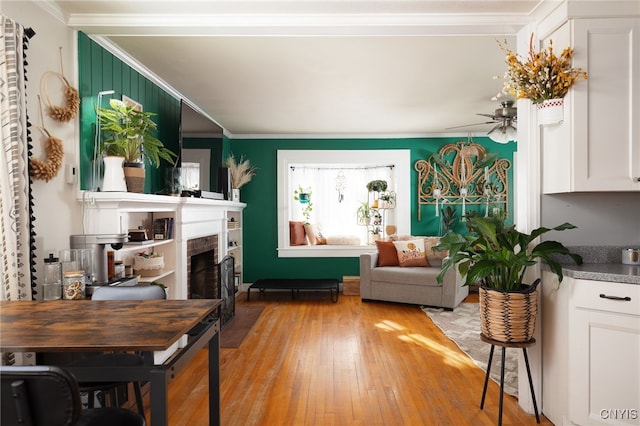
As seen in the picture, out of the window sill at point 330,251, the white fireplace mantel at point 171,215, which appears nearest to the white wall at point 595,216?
the white fireplace mantel at point 171,215

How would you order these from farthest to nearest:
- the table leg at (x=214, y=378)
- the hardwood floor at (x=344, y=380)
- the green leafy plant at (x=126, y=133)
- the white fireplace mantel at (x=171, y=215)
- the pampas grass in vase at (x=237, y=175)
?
1. the pampas grass in vase at (x=237, y=175)
2. the green leafy plant at (x=126, y=133)
3. the white fireplace mantel at (x=171, y=215)
4. the hardwood floor at (x=344, y=380)
5. the table leg at (x=214, y=378)

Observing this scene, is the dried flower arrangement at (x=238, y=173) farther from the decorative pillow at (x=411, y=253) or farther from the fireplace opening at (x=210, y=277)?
the decorative pillow at (x=411, y=253)

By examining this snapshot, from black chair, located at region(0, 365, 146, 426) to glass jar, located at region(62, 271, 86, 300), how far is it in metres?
1.42

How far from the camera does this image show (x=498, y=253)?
241cm

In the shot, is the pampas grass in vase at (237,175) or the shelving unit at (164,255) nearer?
the shelving unit at (164,255)

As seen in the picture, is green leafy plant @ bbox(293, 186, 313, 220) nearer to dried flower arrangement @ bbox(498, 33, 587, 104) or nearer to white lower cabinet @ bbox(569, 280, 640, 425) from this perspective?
dried flower arrangement @ bbox(498, 33, 587, 104)

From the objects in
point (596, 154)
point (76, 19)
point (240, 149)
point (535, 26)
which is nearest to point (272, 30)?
point (76, 19)

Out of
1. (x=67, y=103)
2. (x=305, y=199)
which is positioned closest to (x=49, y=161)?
(x=67, y=103)

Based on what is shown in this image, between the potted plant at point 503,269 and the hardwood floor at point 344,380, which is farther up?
the potted plant at point 503,269

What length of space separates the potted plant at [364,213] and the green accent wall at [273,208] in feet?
2.66

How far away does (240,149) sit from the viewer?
22.1ft

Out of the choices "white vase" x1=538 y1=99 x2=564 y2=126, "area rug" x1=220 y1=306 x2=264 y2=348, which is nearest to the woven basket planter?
"white vase" x1=538 y1=99 x2=564 y2=126

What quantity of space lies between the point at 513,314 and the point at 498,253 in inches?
14.0

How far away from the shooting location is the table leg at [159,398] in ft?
4.17
